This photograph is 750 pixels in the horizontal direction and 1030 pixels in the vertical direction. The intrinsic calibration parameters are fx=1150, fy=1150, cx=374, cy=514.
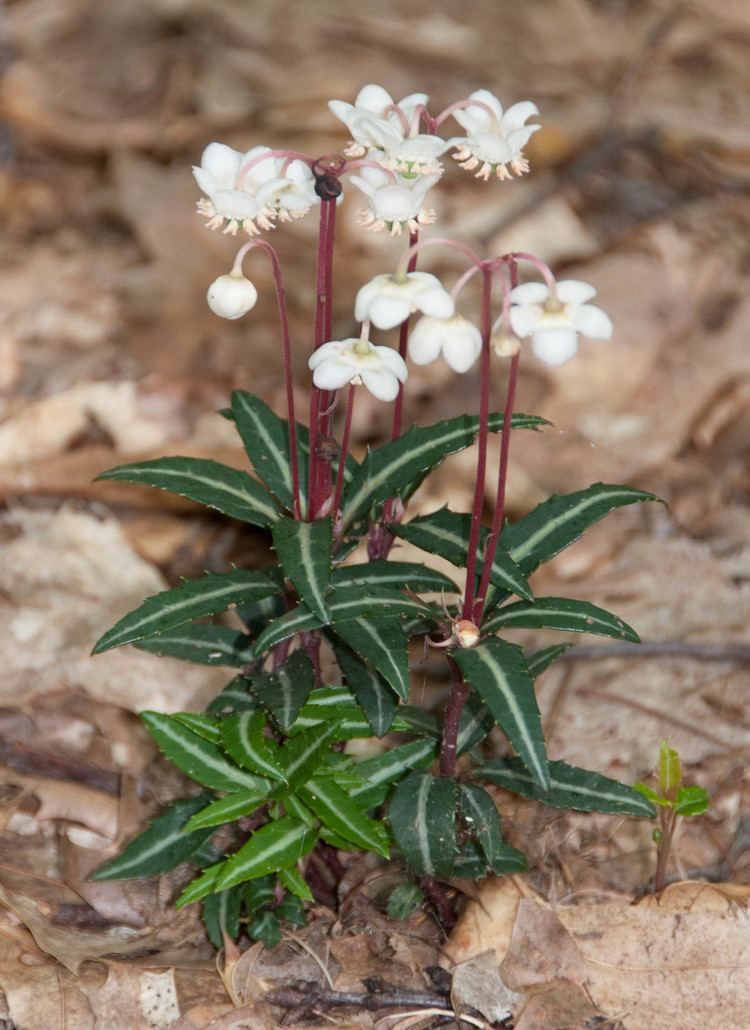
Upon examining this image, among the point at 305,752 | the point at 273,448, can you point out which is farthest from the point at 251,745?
the point at 273,448

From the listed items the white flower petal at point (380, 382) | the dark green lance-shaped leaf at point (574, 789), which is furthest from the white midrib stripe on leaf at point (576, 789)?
the white flower petal at point (380, 382)

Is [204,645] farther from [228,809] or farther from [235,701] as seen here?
[228,809]

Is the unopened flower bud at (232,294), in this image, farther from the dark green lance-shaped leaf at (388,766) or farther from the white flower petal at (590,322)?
the dark green lance-shaped leaf at (388,766)

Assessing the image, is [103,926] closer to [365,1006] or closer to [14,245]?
[365,1006]

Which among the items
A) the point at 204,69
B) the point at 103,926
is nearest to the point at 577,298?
the point at 103,926

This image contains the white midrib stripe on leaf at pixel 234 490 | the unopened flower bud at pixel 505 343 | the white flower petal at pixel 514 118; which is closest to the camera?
the unopened flower bud at pixel 505 343

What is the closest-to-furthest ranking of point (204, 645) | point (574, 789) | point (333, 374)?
1. point (333, 374)
2. point (574, 789)
3. point (204, 645)

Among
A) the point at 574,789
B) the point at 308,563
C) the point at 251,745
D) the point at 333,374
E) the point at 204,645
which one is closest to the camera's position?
the point at 333,374
